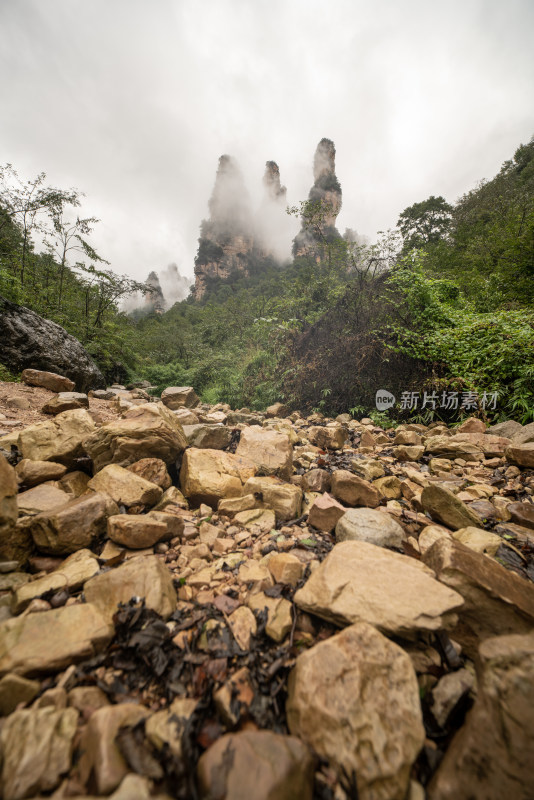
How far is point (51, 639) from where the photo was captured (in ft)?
4.09

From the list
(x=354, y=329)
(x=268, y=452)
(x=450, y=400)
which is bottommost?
(x=268, y=452)

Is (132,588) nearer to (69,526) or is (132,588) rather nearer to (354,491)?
(69,526)

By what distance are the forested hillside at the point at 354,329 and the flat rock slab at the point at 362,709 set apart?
4960mm

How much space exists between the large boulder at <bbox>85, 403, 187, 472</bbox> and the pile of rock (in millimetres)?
33

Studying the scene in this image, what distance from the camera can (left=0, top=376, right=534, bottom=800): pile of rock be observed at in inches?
36.6

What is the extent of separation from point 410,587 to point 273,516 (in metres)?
1.25

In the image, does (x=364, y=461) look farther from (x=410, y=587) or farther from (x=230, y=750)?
(x=230, y=750)

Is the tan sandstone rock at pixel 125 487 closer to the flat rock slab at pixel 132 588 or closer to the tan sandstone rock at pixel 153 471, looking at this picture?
the tan sandstone rock at pixel 153 471

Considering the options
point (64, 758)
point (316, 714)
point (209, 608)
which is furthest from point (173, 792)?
point (209, 608)

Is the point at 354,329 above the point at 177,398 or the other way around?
above

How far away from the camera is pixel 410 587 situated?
4.85 ft

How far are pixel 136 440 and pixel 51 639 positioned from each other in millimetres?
1808

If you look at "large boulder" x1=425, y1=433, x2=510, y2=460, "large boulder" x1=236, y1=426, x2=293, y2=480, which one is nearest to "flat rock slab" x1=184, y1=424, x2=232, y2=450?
"large boulder" x1=236, y1=426, x2=293, y2=480

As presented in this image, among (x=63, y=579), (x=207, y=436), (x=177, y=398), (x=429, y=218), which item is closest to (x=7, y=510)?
(x=63, y=579)
